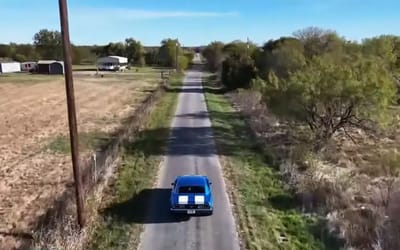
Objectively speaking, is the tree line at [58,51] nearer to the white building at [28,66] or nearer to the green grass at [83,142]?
the white building at [28,66]

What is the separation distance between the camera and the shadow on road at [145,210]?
16.9 metres

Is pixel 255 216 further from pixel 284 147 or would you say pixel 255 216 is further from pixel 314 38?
pixel 314 38

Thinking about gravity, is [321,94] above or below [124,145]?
above

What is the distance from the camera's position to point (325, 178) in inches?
931

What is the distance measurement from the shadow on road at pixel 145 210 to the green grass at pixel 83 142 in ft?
37.5

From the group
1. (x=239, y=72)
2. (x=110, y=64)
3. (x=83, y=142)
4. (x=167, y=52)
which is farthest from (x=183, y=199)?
(x=167, y=52)

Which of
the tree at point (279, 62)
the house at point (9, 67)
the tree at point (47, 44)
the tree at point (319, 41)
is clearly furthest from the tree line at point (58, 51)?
the tree at point (279, 62)

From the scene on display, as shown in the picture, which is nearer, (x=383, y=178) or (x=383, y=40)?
(x=383, y=178)

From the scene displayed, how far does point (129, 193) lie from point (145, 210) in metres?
2.28

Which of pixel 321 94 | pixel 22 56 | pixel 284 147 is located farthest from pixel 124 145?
pixel 22 56

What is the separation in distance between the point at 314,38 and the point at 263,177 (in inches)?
2130

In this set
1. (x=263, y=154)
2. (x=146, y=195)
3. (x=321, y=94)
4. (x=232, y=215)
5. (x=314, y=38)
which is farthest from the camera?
(x=314, y=38)

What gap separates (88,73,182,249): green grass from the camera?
1527cm

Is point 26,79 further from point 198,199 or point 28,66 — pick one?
point 198,199
